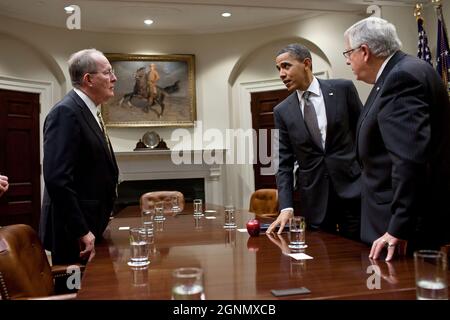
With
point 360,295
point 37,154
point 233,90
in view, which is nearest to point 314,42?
point 233,90

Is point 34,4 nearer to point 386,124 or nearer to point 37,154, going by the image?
point 37,154

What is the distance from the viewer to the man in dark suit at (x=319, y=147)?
224 cm

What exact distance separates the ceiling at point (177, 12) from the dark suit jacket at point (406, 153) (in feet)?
12.2

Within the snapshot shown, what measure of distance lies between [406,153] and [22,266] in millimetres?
1350

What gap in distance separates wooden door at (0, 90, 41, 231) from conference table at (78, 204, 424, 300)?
4477 mm

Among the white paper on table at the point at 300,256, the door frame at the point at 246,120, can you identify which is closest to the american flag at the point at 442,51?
the door frame at the point at 246,120

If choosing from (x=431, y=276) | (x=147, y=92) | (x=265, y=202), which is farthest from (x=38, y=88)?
(x=431, y=276)

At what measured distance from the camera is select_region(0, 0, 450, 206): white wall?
19.0 feet

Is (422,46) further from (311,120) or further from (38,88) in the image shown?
(38,88)

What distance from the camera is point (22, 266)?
59.6 inches

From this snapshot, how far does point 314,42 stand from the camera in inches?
233

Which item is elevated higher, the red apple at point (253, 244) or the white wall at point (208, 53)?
the white wall at point (208, 53)

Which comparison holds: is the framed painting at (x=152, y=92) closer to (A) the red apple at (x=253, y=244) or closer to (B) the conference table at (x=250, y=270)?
(B) the conference table at (x=250, y=270)

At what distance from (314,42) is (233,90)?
5.00 feet
